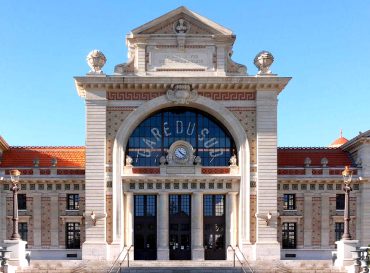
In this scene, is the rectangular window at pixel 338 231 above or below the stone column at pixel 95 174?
below

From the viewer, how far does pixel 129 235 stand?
172 feet

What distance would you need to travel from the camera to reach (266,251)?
51.3 metres

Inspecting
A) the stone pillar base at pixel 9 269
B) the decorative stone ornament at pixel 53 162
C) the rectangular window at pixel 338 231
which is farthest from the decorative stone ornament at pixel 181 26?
the stone pillar base at pixel 9 269

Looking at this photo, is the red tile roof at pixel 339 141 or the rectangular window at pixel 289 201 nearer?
the rectangular window at pixel 289 201

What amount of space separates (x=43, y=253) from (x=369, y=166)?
1037 inches

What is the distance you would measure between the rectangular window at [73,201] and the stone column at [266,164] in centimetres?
1455

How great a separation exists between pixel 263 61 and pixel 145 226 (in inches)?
586

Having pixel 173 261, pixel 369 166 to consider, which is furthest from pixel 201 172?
pixel 369 166

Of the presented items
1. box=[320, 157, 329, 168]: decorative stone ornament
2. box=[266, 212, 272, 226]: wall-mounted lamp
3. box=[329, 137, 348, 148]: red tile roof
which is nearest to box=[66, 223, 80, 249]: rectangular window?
box=[266, 212, 272, 226]: wall-mounted lamp

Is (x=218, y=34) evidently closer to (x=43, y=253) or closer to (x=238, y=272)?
(x=238, y=272)

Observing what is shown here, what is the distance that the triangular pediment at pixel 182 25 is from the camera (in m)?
52.5

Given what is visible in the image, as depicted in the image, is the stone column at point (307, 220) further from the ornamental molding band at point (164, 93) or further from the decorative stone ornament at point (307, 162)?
the ornamental molding band at point (164, 93)

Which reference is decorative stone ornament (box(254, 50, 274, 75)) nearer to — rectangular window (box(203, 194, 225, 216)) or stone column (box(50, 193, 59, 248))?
rectangular window (box(203, 194, 225, 216))

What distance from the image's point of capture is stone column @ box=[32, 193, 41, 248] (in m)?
55.8
